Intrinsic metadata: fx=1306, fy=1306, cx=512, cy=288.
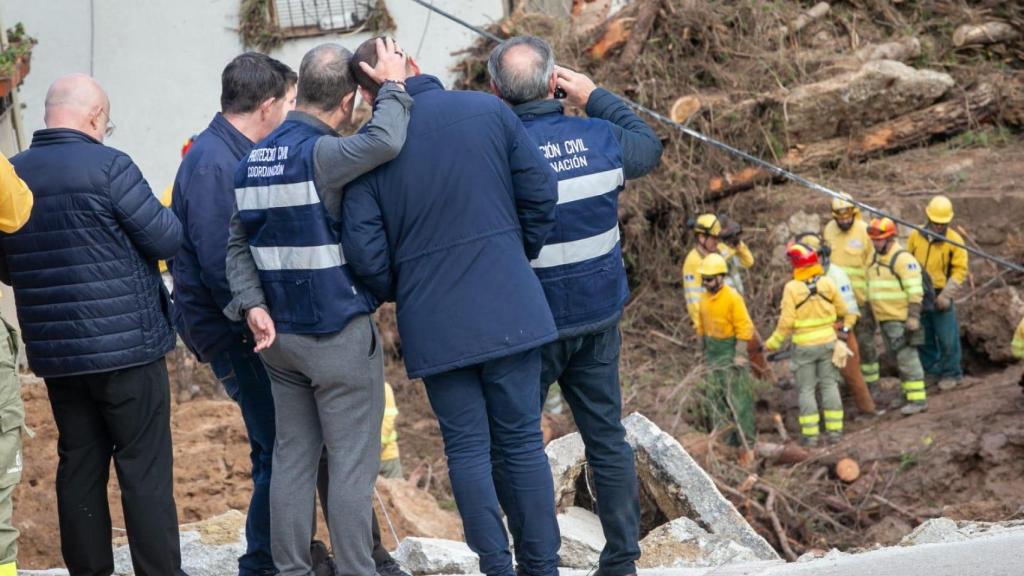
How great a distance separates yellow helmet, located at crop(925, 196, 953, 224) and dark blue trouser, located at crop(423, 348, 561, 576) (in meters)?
8.00

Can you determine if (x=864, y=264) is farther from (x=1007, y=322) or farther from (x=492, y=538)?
(x=492, y=538)

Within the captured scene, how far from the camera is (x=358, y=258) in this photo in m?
4.15

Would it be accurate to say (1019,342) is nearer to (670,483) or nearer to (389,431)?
(670,483)

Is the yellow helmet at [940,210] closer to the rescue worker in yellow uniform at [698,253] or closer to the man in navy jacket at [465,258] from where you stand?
the rescue worker in yellow uniform at [698,253]

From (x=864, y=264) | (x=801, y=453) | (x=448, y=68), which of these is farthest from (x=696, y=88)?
(x=801, y=453)

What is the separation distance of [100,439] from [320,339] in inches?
44.8

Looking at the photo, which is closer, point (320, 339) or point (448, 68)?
point (320, 339)

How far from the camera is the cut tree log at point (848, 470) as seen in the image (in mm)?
10203

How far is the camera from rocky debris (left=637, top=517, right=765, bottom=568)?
6.14m

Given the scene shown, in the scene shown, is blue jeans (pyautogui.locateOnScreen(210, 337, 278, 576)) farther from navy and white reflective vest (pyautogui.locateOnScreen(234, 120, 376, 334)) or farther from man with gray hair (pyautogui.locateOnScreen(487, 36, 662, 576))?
man with gray hair (pyautogui.locateOnScreen(487, 36, 662, 576))

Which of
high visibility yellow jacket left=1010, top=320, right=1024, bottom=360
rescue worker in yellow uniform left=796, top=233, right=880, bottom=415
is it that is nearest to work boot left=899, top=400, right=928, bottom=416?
rescue worker in yellow uniform left=796, top=233, right=880, bottom=415

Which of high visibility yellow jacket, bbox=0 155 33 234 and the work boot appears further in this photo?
the work boot

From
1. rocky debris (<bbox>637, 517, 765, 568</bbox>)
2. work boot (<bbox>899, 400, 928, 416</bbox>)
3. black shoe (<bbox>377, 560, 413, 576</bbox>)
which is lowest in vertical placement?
work boot (<bbox>899, 400, 928, 416</bbox>)

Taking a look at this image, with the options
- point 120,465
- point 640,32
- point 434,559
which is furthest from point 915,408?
point 120,465
